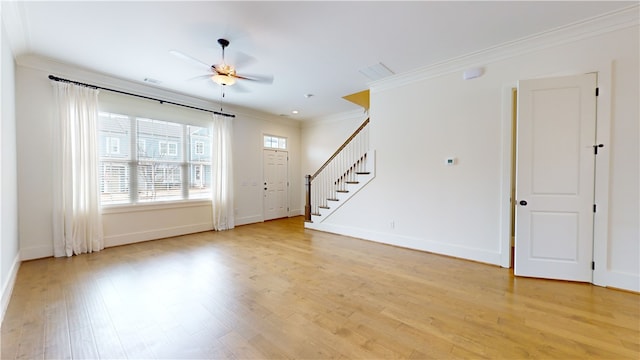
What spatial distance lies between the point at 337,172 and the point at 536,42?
415cm

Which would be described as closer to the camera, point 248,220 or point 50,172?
point 50,172

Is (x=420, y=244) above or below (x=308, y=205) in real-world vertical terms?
below

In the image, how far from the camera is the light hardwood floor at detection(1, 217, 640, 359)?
5.95 ft

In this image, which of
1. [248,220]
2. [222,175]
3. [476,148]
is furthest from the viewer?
[248,220]

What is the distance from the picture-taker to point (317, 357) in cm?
172

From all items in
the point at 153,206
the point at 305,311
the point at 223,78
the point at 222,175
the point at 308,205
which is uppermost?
the point at 223,78

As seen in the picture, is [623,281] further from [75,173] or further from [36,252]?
[36,252]

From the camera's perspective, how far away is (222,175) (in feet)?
19.4

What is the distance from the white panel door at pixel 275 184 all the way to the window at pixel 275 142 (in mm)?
156

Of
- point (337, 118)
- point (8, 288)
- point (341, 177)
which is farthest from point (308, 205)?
point (8, 288)

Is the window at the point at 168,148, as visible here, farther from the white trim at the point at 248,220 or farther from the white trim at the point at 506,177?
the white trim at the point at 506,177

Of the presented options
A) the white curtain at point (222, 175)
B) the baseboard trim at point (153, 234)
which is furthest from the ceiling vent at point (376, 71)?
the baseboard trim at point (153, 234)

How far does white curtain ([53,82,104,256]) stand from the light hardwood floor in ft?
1.49

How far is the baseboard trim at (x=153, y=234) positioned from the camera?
4.48 m
